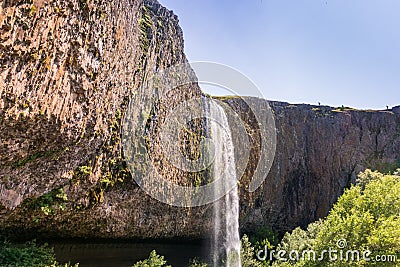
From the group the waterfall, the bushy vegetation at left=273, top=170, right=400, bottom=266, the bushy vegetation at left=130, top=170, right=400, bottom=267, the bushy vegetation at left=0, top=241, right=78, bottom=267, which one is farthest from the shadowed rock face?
the bushy vegetation at left=273, top=170, right=400, bottom=266

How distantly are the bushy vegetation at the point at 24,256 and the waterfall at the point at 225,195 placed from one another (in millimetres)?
10756

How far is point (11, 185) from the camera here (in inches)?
344

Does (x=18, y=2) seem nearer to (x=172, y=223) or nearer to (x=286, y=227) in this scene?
(x=172, y=223)

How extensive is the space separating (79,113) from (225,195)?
13.8 m

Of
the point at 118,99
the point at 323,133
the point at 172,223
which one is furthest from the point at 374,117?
A: the point at 118,99

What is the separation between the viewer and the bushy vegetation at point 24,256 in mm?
9930

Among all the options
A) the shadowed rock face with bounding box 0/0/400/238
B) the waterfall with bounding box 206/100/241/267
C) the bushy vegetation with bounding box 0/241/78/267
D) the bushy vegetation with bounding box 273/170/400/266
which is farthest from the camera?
the waterfall with bounding box 206/100/241/267

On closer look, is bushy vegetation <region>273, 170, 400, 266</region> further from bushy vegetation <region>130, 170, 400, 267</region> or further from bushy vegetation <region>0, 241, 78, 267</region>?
bushy vegetation <region>0, 241, 78, 267</region>

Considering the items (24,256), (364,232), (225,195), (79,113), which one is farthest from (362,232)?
(24,256)

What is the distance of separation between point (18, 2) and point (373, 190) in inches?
640

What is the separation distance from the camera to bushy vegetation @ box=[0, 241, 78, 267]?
993 centimetres

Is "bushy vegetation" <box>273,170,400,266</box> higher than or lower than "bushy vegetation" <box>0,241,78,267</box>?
higher

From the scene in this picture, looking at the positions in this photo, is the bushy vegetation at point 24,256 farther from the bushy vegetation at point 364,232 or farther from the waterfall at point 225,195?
the waterfall at point 225,195

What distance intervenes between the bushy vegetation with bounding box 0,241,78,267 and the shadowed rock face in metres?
0.68
